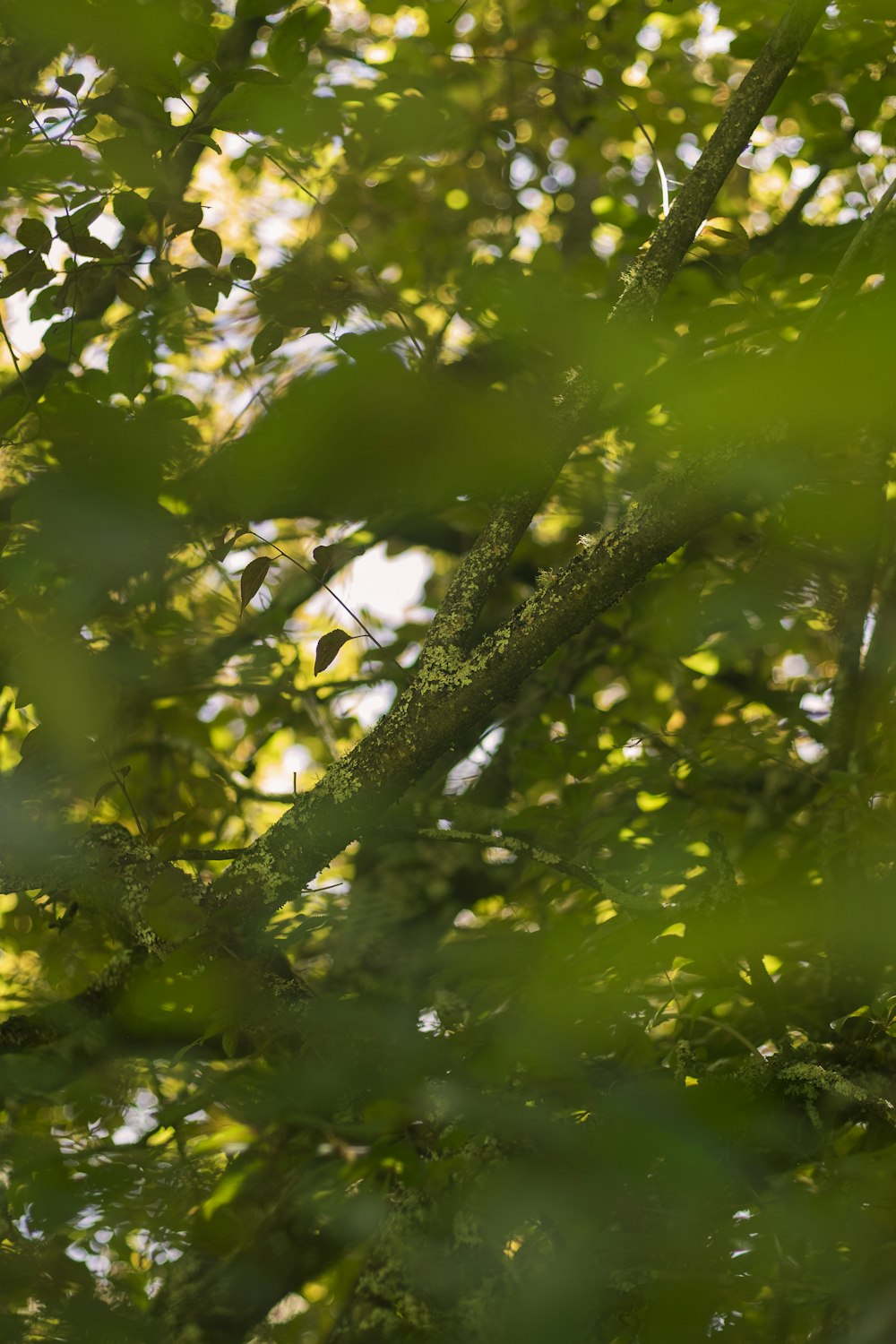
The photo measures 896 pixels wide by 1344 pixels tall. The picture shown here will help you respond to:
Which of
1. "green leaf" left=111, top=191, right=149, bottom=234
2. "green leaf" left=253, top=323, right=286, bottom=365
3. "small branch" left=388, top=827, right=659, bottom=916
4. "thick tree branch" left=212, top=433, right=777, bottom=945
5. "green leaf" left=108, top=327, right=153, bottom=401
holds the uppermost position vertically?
"green leaf" left=111, top=191, right=149, bottom=234

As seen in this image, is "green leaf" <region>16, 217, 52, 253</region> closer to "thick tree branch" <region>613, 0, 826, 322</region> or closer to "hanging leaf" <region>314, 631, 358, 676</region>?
"hanging leaf" <region>314, 631, 358, 676</region>

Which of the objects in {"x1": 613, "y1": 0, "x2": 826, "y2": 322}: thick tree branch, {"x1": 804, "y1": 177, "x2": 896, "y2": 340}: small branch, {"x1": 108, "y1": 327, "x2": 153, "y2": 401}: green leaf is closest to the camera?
{"x1": 804, "y1": 177, "x2": 896, "y2": 340}: small branch

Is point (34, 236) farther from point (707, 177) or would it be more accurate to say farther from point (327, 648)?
point (707, 177)

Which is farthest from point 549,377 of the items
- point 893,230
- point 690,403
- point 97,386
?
point 690,403

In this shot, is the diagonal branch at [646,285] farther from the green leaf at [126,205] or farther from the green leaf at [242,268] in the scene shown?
the green leaf at [126,205]

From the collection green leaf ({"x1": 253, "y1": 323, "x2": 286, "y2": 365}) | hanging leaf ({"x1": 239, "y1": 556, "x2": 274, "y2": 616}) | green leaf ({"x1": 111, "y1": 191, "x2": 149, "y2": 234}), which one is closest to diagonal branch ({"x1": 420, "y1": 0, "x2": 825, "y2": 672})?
hanging leaf ({"x1": 239, "y1": 556, "x2": 274, "y2": 616})

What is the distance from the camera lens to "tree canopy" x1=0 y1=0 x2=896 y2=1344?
1162 millimetres

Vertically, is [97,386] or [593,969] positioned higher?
[97,386]

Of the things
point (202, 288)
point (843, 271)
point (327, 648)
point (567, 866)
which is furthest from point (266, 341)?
point (567, 866)

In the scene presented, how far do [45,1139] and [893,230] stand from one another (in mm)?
2082

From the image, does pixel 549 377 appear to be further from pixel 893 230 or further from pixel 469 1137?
pixel 469 1137

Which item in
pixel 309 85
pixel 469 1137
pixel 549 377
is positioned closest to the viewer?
pixel 469 1137

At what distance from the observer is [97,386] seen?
158cm

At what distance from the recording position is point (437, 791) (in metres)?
2.47
